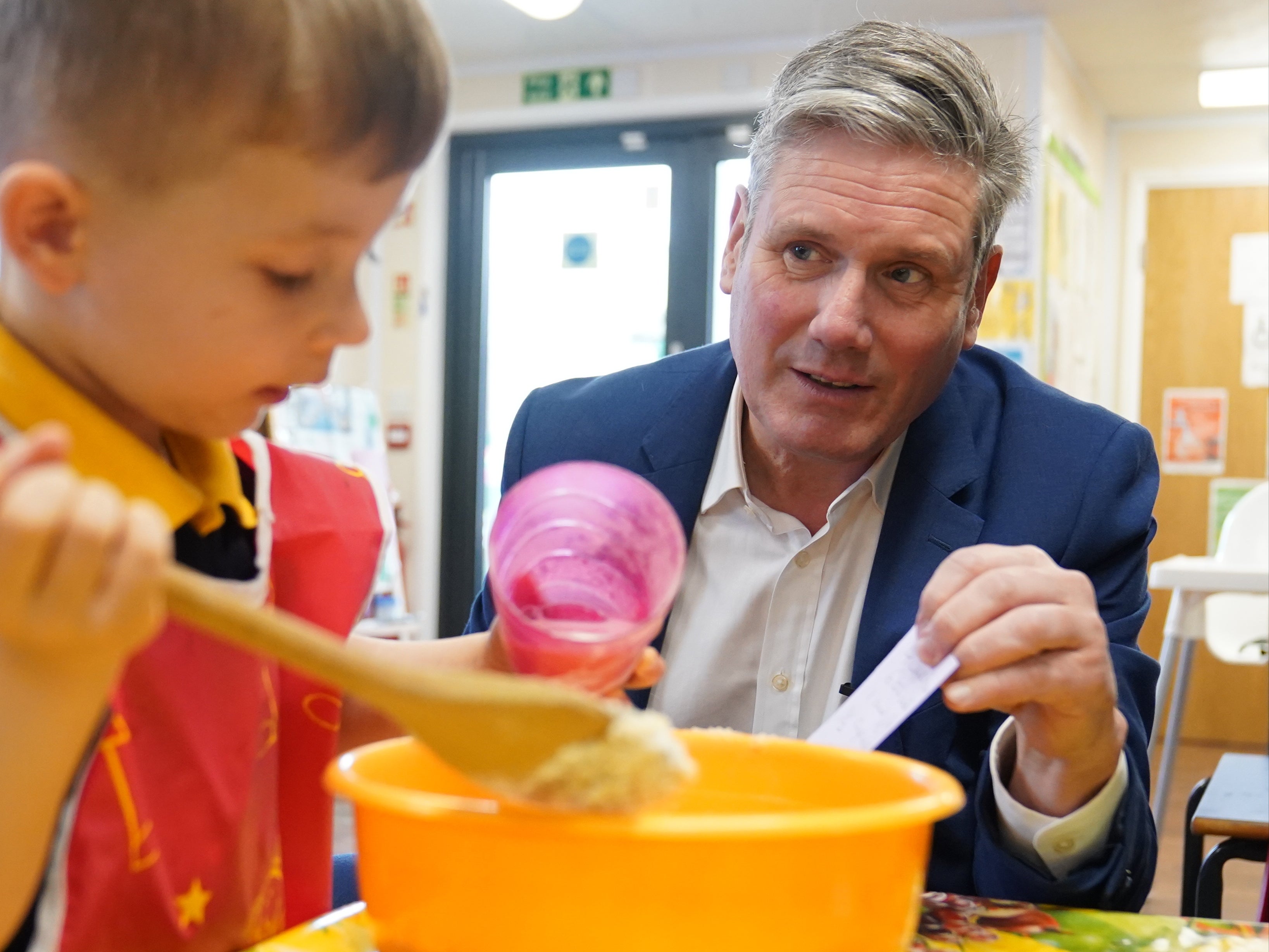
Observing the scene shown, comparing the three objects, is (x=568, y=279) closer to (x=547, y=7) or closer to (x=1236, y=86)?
(x=547, y=7)

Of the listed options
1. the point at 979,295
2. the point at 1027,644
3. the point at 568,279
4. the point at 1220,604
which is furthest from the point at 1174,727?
the point at 568,279

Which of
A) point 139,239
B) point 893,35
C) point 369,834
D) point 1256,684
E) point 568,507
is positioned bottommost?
point 1256,684

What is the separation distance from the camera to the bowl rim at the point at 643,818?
18.8 inches

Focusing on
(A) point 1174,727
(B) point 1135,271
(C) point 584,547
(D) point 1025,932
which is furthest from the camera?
(B) point 1135,271

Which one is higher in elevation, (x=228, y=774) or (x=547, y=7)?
(x=547, y=7)

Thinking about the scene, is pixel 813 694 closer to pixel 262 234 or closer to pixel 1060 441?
pixel 1060 441

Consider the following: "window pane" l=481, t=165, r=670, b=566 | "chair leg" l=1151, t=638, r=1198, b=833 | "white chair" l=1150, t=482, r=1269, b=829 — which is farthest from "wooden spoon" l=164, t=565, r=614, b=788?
"window pane" l=481, t=165, r=670, b=566

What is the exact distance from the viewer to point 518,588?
911mm

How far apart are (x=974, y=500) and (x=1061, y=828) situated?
16.2 inches

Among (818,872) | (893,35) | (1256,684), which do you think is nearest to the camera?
(818,872)

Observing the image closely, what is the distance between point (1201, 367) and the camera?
5840 mm

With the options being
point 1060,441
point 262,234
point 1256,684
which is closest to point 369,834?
point 262,234

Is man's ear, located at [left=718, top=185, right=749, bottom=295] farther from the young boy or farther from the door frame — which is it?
the door frame

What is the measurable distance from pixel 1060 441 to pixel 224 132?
0.91 m
